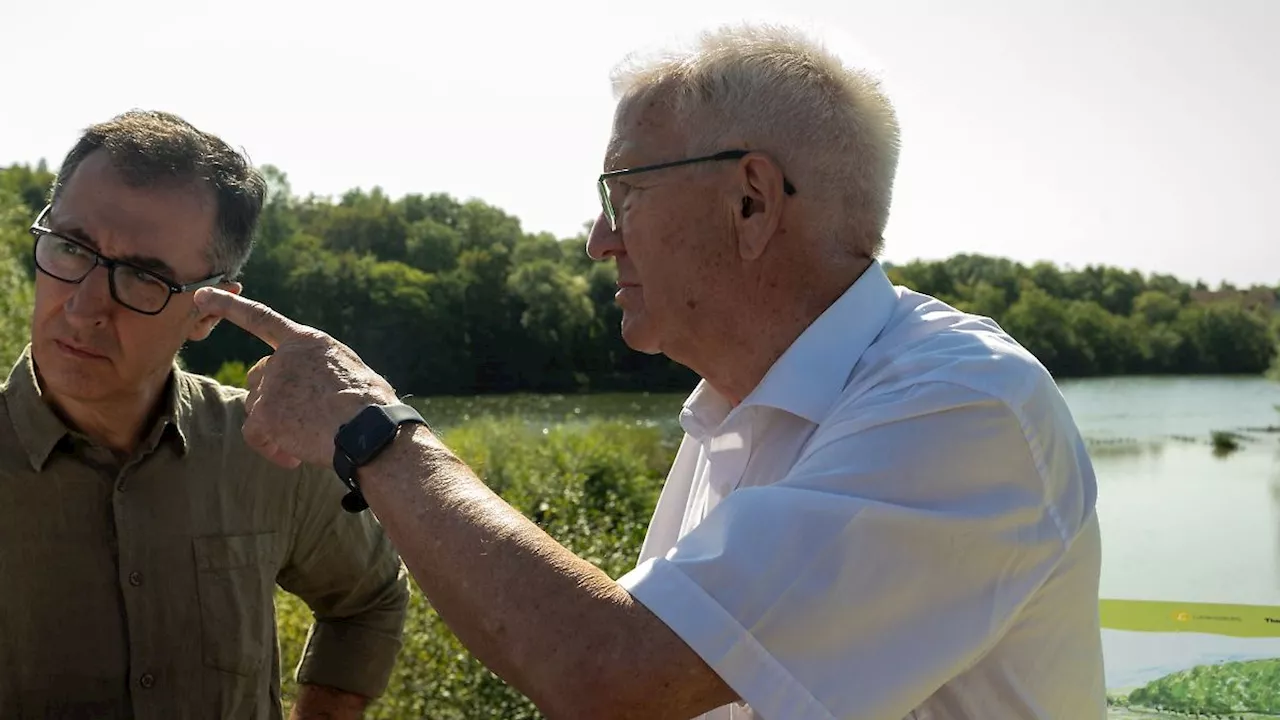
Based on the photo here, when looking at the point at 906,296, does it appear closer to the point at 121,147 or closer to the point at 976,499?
the point at 976,499

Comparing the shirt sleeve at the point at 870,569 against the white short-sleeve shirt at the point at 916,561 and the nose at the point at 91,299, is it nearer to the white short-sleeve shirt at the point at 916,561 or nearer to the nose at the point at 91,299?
the white short-sleeve shirt at the point at 916,561

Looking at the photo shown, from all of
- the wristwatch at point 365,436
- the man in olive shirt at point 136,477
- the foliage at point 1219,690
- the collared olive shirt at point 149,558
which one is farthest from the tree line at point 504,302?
the foliage at point 1219,690

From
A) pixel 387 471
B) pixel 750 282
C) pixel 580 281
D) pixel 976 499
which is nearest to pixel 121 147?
pixel 387 471

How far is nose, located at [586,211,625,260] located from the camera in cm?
216

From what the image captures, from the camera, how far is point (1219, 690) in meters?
3.81

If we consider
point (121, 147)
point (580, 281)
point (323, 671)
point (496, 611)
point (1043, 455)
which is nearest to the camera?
point (496, 611)

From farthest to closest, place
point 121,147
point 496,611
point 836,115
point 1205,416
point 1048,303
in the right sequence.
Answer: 1. point 1048,303
2. point 1205,416
3. point 121,147
4. point 836,115
5. point 496,611

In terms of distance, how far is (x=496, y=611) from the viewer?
148 cm

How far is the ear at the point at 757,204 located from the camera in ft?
6.43

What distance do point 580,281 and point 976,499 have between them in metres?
14.5

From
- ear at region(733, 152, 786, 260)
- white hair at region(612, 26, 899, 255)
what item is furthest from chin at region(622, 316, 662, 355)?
white hair at region(612, 26, 899, 255)

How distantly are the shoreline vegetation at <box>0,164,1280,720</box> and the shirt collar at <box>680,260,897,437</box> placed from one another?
199 cm

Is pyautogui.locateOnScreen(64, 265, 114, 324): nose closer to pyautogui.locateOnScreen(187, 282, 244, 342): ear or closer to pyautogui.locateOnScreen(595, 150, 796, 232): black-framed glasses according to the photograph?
pyautogui.locateOnScreen(187, 282, 244, 342): ear

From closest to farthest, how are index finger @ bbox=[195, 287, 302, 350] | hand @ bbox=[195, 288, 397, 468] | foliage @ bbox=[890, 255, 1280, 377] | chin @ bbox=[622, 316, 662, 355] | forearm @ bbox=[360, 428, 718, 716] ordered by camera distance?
forearm @ bbox=[360, 428, 718, 716], hand @ bbox=[195, 288, 397, 468], index finger @ bbox=[195, 287, 302, 350], chin @ bbox=[622, 316, 662, 355], foliage @ bbox=[890, 255, 1280, 377]
